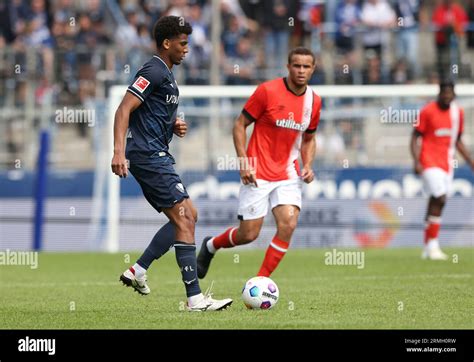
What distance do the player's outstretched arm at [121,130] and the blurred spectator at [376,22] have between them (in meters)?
14.4

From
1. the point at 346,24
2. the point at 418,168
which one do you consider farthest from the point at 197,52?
the point at 418,168

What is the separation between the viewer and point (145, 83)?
9.73 meters

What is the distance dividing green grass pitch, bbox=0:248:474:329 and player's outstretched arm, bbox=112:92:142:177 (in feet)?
4.12

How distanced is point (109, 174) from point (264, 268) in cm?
925

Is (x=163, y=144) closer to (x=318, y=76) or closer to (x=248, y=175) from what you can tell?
(x=248, y=175)

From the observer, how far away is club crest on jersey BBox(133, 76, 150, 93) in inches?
383

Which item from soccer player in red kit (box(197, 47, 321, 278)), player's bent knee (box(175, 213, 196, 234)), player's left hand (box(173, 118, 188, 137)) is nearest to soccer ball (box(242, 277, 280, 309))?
player's bent knee (box(175, 213, 196, 234))

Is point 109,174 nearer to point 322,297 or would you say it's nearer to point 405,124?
point 405,124

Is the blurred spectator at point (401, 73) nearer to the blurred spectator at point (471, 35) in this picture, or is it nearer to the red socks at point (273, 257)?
the blurred spectator at point (471, 35)

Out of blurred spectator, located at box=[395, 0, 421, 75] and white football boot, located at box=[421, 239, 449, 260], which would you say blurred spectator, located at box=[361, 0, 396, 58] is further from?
white football boot, located at box=[421, 239, 449, 260]

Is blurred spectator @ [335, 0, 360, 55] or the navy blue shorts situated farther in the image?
blurred spectator @ [335, 0, 360, 55]

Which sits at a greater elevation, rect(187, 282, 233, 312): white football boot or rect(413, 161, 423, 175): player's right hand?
rect(413, 161, 423, 175): player's right hand

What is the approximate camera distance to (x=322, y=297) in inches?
446

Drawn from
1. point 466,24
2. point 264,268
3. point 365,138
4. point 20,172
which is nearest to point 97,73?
point 20,172
